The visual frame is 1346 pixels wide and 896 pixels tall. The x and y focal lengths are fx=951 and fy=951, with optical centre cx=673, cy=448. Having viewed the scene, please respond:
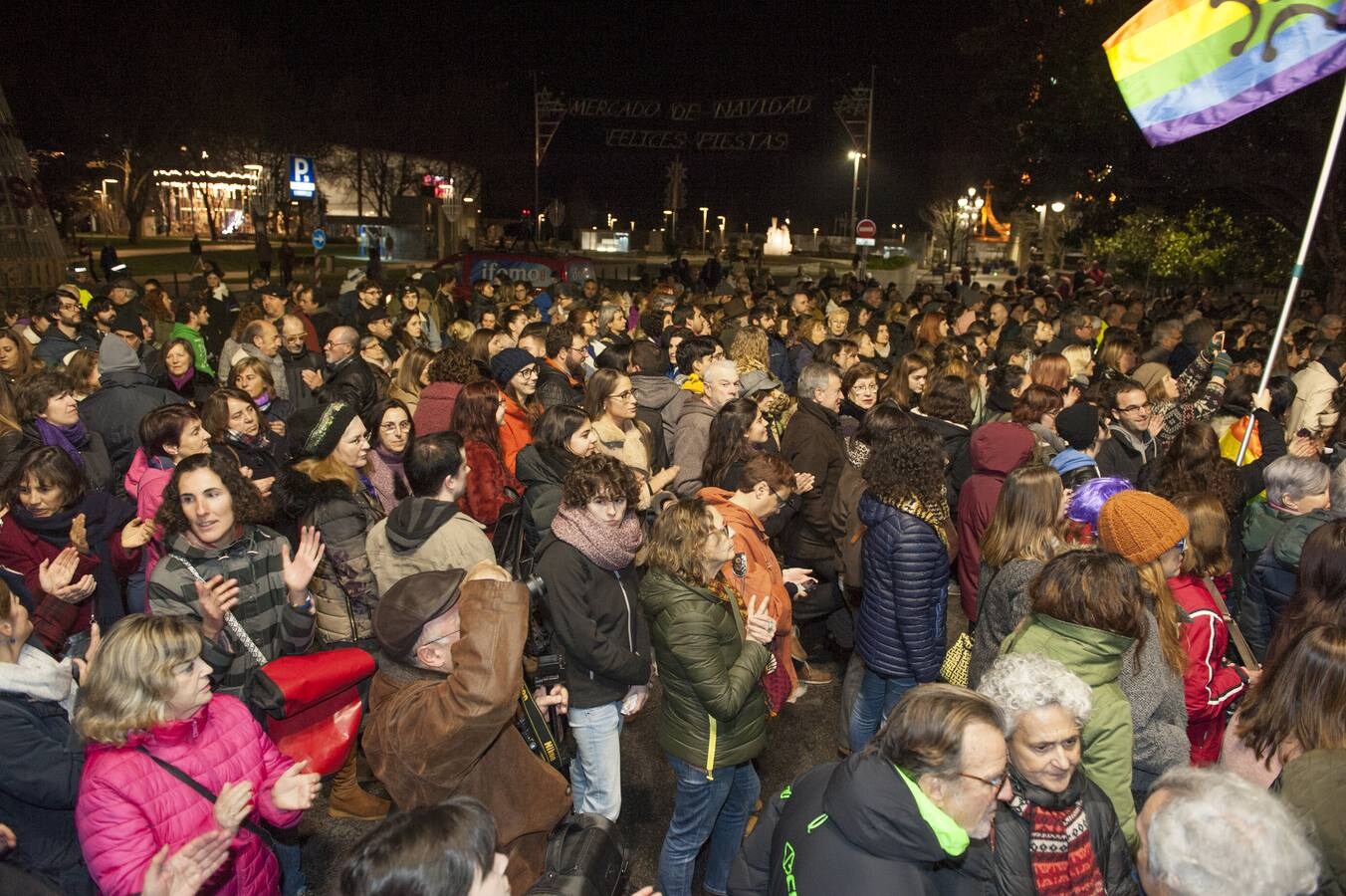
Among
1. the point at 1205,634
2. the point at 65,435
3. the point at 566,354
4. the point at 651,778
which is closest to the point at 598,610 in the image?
the point at 651,778

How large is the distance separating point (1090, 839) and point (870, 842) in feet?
2.91

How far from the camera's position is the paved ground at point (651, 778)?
4168 millimetres

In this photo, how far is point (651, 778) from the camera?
4785 mm

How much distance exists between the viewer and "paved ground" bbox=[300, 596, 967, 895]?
417 cm

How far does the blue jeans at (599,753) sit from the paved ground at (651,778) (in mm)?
575

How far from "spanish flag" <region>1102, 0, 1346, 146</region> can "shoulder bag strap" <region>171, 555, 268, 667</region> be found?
5254 mm

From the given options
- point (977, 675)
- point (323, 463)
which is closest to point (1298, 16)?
point (977, 675)

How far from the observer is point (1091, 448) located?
534cm

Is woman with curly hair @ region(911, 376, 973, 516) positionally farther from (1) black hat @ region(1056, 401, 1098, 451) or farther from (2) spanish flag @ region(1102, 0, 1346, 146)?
(2) spanish flag @ region(1102, 0, 1346, 146)

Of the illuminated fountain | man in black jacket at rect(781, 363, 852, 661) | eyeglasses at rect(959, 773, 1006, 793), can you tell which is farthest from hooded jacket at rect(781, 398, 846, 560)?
the illuminated fountain

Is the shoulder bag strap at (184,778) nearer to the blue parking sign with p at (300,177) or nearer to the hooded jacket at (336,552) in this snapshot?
the hooded jacket at (336,552)

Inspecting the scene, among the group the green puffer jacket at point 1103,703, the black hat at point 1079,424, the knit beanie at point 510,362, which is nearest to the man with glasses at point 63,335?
the knit beanie at point 510,362

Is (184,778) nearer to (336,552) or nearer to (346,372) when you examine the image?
(336,552)

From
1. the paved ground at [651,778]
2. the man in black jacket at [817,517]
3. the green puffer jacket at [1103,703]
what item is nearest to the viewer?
the green puffer jacket at [1103,703]
